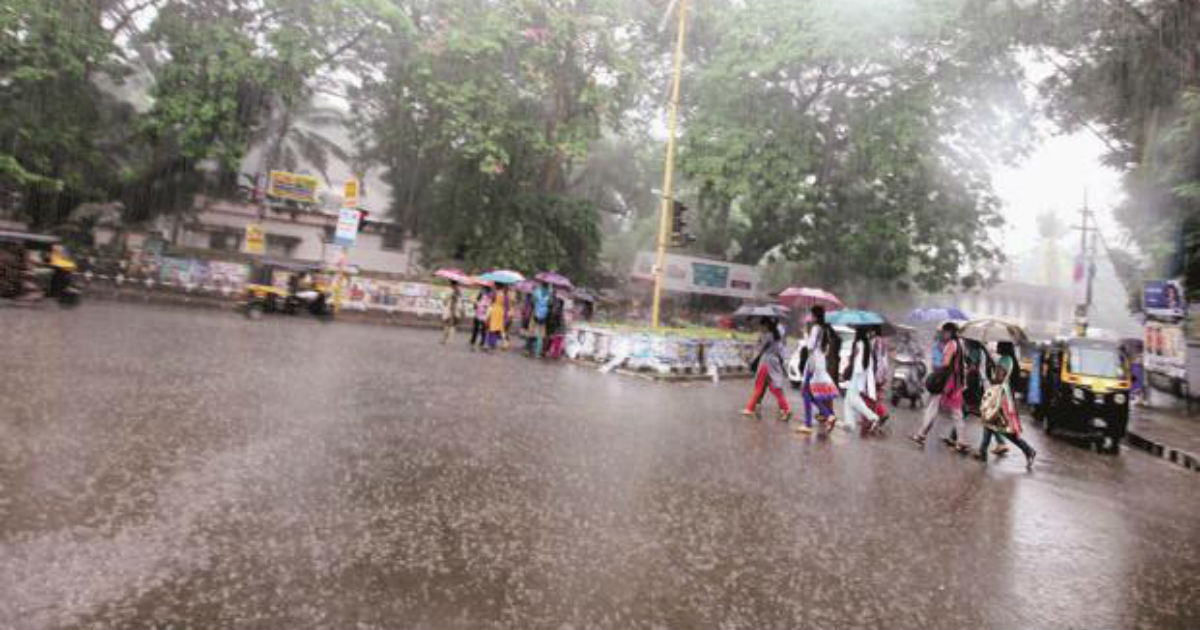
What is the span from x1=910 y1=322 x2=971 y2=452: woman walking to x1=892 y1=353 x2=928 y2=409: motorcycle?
651 cm

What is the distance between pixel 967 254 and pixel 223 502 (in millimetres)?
32674

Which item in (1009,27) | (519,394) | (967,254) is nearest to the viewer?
(519,394)

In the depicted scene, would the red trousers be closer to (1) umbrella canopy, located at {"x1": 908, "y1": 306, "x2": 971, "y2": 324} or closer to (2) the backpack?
(2) the backpack

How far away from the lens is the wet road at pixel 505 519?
357 cm

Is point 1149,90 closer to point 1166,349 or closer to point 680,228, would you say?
point 1166,349

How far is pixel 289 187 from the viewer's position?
30.3m

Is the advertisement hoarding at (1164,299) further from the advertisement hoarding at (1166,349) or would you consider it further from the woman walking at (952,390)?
the woman walking at (952,390)

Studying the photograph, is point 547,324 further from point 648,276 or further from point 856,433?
point 648,276

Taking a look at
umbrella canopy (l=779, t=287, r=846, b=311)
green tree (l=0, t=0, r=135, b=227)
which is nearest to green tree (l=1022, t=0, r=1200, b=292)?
umbrella canopy (l=779, t=287, r=846, b=311)

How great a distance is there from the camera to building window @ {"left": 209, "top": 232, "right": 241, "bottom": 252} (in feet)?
110

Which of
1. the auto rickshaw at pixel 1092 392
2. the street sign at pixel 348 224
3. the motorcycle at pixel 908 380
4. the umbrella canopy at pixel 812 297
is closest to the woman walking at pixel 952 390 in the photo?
the umbrella canopy at pixel 812 297

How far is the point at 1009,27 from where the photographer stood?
20.8 m

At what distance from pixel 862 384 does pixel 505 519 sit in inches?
301

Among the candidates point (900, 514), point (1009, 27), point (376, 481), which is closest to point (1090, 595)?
point (900, 514)
